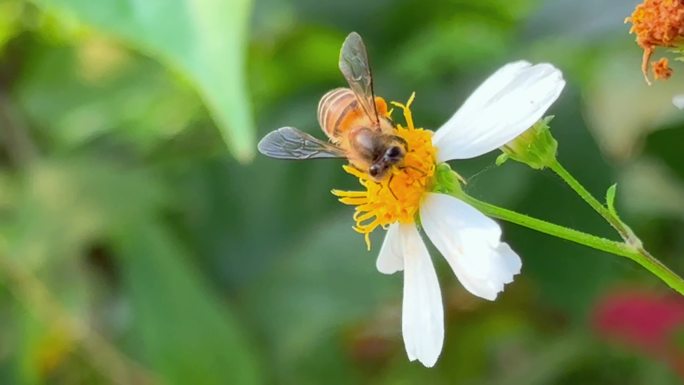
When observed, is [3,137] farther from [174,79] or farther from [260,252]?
[260,252]

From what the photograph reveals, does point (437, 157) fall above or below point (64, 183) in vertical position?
below

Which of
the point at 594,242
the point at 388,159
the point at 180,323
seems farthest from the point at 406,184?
the point at 180,323

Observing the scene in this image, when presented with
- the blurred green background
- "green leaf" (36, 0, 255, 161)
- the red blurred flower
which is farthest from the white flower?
the red blurred flower

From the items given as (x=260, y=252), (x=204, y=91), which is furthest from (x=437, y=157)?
(x=260, y=252)

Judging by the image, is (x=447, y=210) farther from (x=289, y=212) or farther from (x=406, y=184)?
(x=289, y=212)

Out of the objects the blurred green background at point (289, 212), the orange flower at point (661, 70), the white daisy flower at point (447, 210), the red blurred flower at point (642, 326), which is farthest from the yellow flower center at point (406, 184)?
the red blurred flower at point (642, 326)

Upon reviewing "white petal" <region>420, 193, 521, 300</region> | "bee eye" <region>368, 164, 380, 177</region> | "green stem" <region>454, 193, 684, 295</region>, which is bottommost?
"green stem" <region>454, 193, 684, 295</region>

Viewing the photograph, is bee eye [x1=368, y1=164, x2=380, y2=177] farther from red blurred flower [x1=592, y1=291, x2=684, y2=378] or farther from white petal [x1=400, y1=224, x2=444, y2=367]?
red blurred flower [x1=592, y1=291, x2=684, y2=378]
